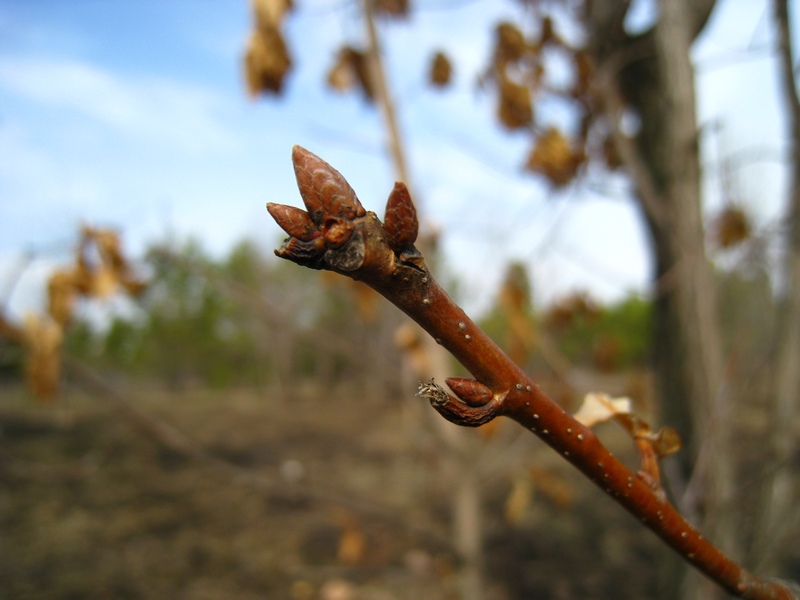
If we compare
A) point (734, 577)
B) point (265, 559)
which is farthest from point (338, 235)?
point (265, 559)

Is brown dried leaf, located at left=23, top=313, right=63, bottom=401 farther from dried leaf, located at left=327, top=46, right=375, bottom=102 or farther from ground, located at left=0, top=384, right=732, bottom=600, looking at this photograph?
dried leaf, located at left=327, top=46, right=375, bottom=102

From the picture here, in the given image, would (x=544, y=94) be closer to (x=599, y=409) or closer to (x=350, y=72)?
(x=350, y=72)

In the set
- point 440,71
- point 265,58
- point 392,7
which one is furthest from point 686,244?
point 265,58

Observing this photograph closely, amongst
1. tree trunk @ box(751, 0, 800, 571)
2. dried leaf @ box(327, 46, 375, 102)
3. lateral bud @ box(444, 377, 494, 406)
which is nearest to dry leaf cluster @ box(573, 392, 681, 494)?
lateral bud @ box(444, 377, 494, 406)

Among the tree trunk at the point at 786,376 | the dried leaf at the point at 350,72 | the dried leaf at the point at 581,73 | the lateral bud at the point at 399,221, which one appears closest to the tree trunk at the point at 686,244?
the dried leaf at the point at 581,73

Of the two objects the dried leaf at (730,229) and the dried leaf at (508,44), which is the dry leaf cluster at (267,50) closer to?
the dried leaf at (508,44)
